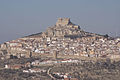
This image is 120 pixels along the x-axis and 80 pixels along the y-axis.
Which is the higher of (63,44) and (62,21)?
(62,21)

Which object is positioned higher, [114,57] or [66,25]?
[66,25]

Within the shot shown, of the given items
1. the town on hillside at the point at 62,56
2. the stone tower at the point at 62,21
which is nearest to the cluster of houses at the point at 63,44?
the town on hillside at the point at 62,56

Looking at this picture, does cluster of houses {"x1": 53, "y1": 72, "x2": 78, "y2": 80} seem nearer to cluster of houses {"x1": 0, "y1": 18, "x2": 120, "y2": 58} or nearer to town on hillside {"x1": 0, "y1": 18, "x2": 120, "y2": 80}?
town on hillside {"x1": 0, "y1": 18, "x2": 120, "y2": 80}

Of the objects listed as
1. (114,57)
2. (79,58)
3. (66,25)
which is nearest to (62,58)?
(79,58)

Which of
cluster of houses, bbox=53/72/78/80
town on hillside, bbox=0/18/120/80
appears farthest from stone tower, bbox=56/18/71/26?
cluster of houses, bbox=53/72/78/80

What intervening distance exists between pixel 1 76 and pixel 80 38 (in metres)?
34.3

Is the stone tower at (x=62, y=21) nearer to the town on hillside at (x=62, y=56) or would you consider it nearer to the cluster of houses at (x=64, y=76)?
the town on hillside at (x=62, y=56)

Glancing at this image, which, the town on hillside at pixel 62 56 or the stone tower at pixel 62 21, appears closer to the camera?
the town on hillside at pixel 62 56

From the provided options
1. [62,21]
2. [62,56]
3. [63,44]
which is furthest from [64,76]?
[62,21]

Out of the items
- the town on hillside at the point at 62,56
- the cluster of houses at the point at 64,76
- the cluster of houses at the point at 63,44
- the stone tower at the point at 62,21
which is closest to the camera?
the cluster of houses at the point at 64,76

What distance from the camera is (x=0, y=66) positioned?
58.8 metres

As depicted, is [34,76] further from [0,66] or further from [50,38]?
[50,38]

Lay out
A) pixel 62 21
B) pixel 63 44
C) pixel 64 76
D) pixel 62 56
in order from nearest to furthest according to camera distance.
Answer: pixel 64 76 < pixel 62 56 < pixel 63 44 < pixel 62 21

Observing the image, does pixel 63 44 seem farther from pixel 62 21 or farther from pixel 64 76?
pixel 64 76
